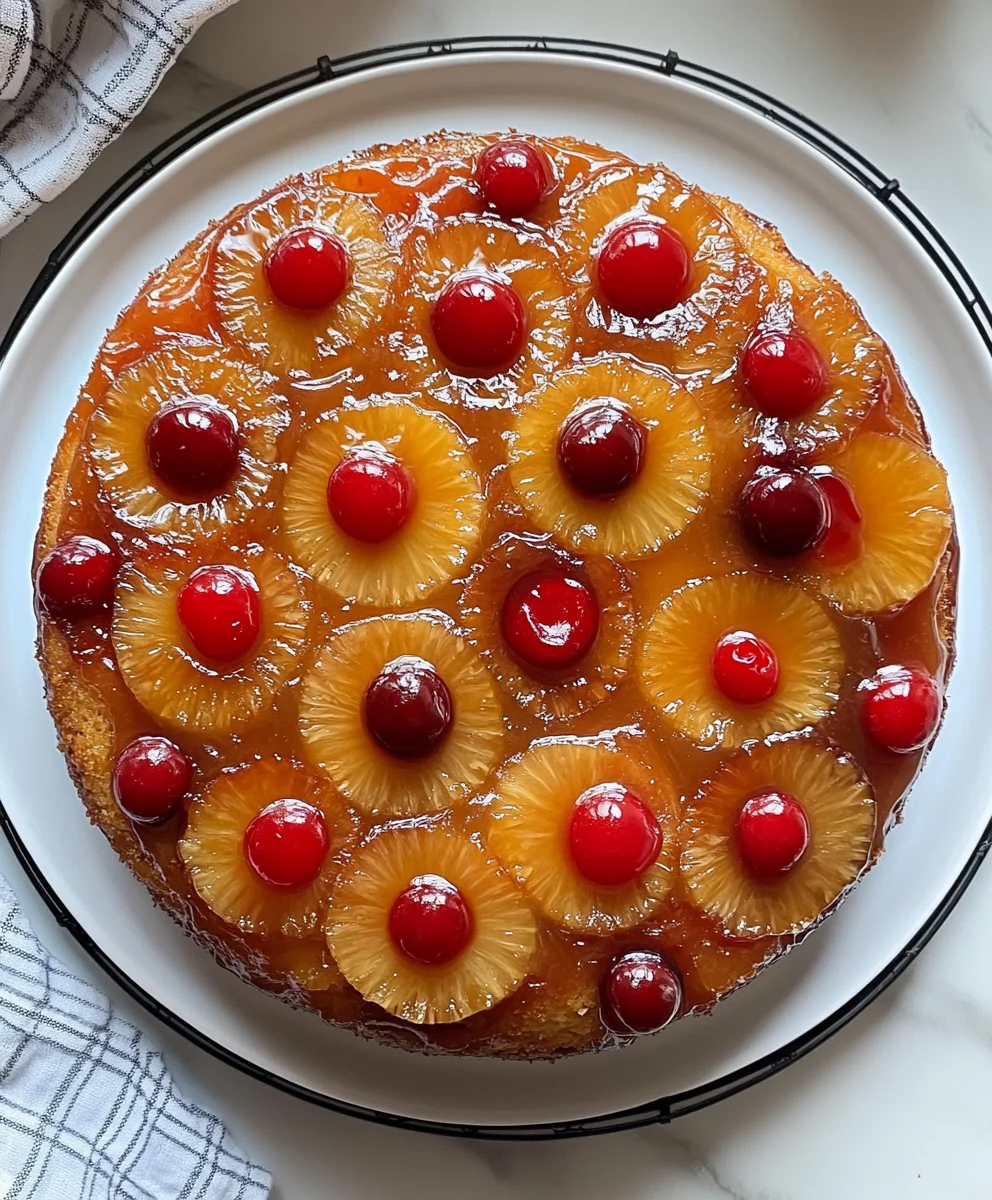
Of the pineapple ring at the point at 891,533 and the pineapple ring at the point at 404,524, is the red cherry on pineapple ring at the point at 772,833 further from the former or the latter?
the pineapple ring at the point at 404,524

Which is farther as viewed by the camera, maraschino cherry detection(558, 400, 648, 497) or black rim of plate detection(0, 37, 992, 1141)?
black rim of plate detection(0, 37, 992, 1141)

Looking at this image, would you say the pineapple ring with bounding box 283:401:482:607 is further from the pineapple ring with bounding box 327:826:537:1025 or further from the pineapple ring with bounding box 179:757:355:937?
the pineapple ring with bounding box 327:826:537:1025

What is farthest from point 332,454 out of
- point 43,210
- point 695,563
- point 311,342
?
point 43,210

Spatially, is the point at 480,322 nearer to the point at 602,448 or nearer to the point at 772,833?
the point at 602,448

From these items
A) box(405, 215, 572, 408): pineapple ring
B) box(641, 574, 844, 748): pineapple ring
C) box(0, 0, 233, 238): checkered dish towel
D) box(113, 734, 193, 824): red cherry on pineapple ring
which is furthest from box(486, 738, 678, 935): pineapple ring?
box(0, 0, 233, 238): checkered dish towel

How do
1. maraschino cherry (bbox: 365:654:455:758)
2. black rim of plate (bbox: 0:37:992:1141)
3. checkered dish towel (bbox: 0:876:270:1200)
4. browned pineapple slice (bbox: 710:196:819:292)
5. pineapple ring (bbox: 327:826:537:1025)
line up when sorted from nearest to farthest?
maraschino cherry (bbox: 365:654:455:758) < pineapple ring (bbox: 327:826:537:1025) < browned pineapple slice (bbox: 710:196:819:292) < checkered dish towel (bbox: 0:876:270:1200) < black rim of plate (bbox: 0:37:992:1141)

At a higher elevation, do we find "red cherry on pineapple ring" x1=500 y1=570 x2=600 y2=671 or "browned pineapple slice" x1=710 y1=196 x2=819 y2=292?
"browned pineapple slice" x1=710 y1=196 x2=819 y2=292

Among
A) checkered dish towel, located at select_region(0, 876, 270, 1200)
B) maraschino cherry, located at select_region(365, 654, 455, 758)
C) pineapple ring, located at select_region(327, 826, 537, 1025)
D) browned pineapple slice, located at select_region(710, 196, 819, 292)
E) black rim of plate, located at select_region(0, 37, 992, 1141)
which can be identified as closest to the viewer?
maraschino cherry, located at select_region(365, 654, 455, 758)

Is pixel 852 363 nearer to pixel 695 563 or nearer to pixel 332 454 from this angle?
pixel 695 563
